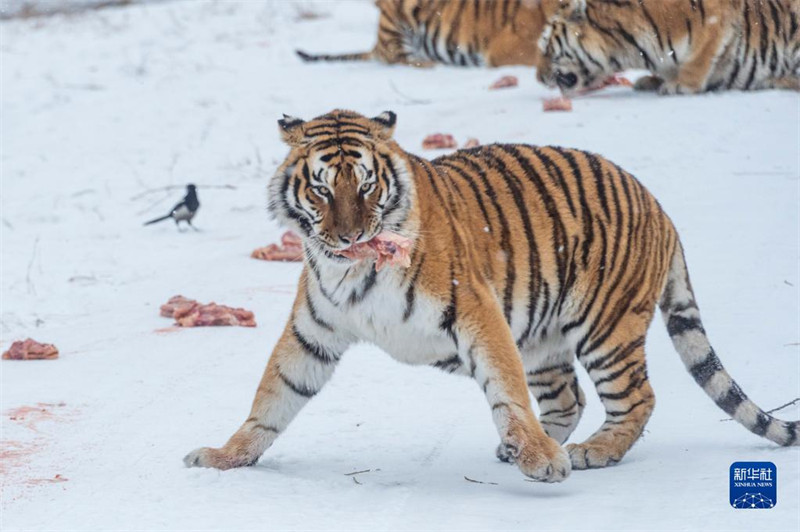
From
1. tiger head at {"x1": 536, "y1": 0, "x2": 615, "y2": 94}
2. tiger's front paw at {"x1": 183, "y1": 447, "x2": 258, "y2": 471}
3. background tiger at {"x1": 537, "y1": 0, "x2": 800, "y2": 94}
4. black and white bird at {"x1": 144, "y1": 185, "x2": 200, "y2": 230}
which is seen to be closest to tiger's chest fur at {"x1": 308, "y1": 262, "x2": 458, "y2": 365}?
tiger's front paw at {"x1": 183, "y1": 447, "x2": 258, "y2": 471}

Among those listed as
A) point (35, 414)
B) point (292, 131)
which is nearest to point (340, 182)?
point (292, 131)

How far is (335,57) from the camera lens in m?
13.0

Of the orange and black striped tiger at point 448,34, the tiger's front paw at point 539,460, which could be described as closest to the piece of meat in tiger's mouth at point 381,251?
the tiger's front paw at point 539,460

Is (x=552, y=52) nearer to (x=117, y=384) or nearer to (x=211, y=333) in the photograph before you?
(x=211, y=333)

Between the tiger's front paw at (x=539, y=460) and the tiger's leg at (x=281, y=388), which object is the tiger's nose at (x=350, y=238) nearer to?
the tiger's leg at (x=281, y=388)

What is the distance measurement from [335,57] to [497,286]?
29.8 feet

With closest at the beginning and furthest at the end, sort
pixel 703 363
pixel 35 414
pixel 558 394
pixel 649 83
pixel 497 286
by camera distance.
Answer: pixel 497 286 < pixel 703 363 < pixel 558 394 < pixel 35 414 < pixel 649 83

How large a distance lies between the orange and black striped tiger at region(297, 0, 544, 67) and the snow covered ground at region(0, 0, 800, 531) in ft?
0.98

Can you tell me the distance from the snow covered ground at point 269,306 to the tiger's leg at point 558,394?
0.62 ft

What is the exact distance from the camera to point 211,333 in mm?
6188

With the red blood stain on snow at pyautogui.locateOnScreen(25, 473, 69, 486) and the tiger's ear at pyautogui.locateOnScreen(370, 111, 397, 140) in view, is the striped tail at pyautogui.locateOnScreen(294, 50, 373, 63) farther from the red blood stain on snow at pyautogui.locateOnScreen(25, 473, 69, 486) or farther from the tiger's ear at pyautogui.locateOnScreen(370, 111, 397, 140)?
the red blood stain on snow at pyautogui.locateOnScreen(25, 473, 69, 486)

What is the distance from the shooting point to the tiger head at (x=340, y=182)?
12.5ft

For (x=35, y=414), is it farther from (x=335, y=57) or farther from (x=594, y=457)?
(x=335, y=57)

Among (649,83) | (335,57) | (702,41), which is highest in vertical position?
(702,41)
